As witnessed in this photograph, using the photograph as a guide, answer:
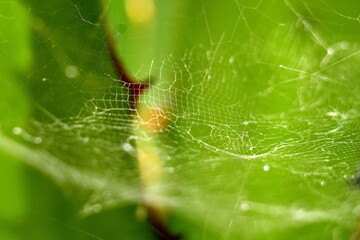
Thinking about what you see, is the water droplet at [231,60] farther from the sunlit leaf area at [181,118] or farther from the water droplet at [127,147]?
the water droplet at [127,147]

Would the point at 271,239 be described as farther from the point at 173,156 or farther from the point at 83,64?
the point at 83,64

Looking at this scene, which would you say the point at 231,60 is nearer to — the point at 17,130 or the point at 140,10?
the point at 140,10

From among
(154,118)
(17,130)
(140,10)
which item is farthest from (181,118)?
(17,130)

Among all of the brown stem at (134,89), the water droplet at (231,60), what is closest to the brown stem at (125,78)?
the brown stem at (134,89)

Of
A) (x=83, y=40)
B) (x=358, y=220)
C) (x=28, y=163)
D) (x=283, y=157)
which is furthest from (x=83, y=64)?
(x=358, y=220)

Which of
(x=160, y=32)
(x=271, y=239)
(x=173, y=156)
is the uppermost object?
(x=160, y=32)

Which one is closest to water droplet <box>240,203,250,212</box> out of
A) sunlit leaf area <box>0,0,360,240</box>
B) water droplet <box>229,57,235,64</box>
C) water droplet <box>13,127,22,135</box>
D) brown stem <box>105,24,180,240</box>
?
sunlit leaf area <box>0,0,360,240</box>

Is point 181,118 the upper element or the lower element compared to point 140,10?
lower

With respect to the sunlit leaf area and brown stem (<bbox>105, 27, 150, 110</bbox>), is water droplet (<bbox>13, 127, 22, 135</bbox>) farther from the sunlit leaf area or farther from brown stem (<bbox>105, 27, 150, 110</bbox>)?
brown stem (<bbox>105, 27, 150, 110</bbox>)
